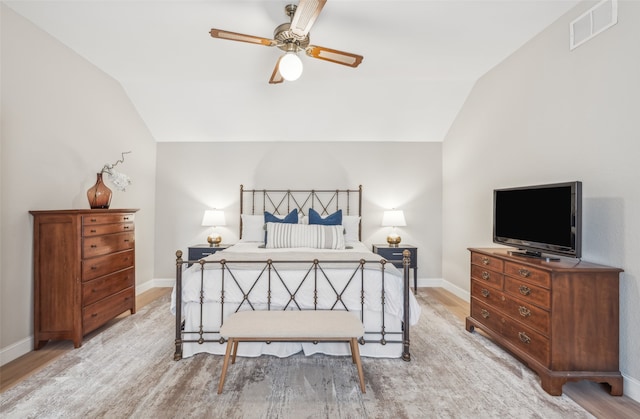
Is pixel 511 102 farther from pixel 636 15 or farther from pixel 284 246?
pixel 284 246

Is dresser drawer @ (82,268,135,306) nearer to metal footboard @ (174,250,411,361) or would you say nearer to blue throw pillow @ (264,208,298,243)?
metal footboard @ (174,250,411,361)

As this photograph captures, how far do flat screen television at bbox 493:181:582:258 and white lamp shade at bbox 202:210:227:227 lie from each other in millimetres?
3478

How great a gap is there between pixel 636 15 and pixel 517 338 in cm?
233

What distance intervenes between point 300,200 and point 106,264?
2625mm

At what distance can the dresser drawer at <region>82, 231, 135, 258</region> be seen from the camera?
2857 mm

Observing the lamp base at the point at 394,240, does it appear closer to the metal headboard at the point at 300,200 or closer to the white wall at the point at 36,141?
the metal headboard at the point at 300,200

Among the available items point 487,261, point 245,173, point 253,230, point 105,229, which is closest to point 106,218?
point 105,229

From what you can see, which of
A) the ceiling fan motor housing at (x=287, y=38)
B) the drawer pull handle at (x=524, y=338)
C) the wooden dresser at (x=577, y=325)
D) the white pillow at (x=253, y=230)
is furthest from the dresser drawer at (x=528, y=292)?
the white pillow at (x=253, y=230)

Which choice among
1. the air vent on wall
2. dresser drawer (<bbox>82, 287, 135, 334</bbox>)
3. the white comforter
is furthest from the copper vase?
the air vent on wall

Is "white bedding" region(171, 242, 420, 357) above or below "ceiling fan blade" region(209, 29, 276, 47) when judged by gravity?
below

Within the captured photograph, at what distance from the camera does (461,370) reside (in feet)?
7.88

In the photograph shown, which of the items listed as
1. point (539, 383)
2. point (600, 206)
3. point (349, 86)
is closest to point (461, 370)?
point (539, 383)

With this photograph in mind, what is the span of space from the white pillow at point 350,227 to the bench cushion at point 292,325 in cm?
207

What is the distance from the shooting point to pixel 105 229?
3.10 metres
